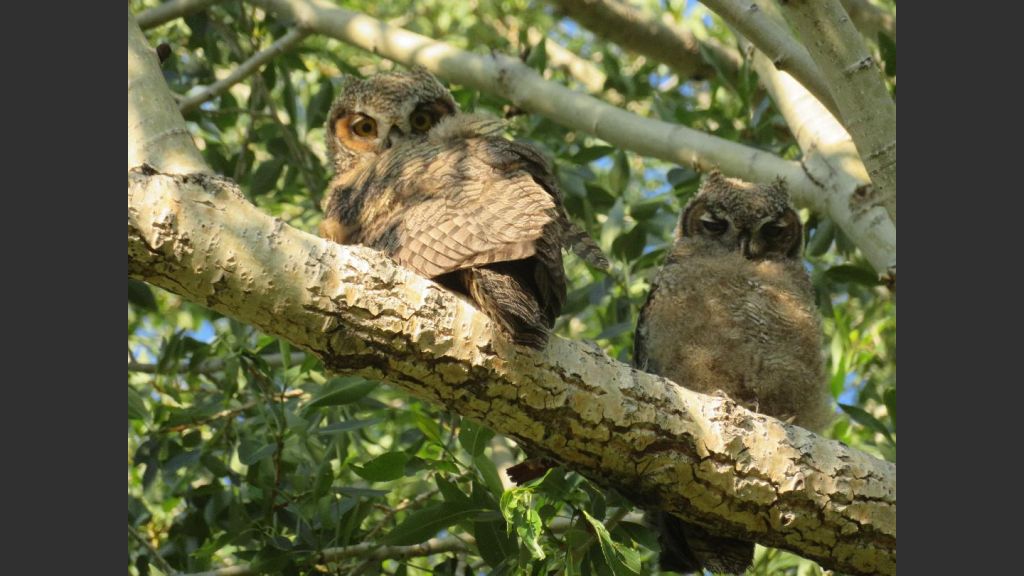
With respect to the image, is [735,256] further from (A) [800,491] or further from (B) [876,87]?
(A) [800,491]

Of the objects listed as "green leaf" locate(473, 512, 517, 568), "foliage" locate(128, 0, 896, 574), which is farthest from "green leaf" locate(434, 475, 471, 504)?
"green leaf" locate(473, 512, 517, 568)

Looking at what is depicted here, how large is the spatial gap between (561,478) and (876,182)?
1.35 meters

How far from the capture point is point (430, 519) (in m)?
3.26

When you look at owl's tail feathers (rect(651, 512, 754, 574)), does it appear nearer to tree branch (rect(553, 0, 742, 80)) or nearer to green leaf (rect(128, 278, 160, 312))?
green leaf (rect(128, 278, 160, 312))

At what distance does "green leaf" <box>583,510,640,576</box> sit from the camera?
9.45ft

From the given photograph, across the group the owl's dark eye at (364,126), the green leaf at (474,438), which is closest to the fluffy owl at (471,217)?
the owl's dark eye at (364,126)

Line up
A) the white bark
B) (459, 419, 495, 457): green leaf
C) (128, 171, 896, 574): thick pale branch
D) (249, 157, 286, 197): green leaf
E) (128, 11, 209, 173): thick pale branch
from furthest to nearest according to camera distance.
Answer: (249, 157, 286, 197): green leaf
the white bark
(459, 419, 495, 457): green leaf
(128, 11, 209, 173): thick pale branch
(128, 171, 896, 574): thick pale branch

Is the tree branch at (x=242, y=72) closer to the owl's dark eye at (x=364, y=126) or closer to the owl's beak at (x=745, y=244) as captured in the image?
the owl's dark eye at (x=364, y=126)

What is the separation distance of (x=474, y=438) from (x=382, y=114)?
1460 mm

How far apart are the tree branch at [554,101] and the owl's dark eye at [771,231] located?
17 cm

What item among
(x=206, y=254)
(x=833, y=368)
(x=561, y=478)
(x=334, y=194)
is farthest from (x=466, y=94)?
(x=206, y=254)

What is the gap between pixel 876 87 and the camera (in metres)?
3.27

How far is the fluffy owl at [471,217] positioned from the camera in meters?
2.71

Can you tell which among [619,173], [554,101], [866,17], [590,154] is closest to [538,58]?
[554,101]
